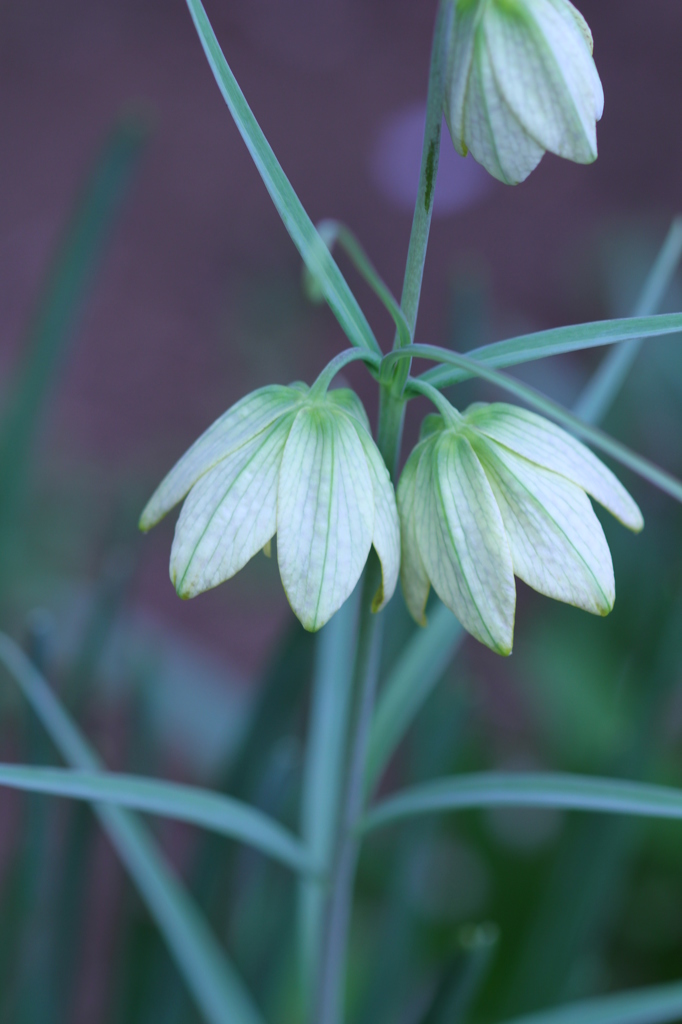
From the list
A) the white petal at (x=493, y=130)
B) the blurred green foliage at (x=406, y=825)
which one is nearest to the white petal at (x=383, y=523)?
the white petal at (x=493, y=130)

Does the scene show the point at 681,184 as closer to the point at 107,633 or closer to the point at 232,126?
the point at 232,126

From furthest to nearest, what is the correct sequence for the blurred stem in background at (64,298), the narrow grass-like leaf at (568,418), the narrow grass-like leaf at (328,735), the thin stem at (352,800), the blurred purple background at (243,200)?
the blurred purple background at (243,200), the blurred stem in background at (64,298), the narrow grass-like leaf at (328,735), the thin stem at (352,800), the narrow grass-like leaf at (568,418)

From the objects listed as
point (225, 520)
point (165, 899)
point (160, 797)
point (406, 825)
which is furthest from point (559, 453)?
point (406, 825)

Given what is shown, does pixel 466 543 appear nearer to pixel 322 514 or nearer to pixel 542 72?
pixel 322 514

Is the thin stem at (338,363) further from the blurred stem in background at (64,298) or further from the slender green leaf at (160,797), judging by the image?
the blurred stem in background at (64,298)

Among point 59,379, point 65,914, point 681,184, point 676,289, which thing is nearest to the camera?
point 65,914

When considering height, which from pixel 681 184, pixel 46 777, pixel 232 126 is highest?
pixel 232 126

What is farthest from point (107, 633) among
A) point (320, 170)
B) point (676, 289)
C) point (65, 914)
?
point (320, 170)
